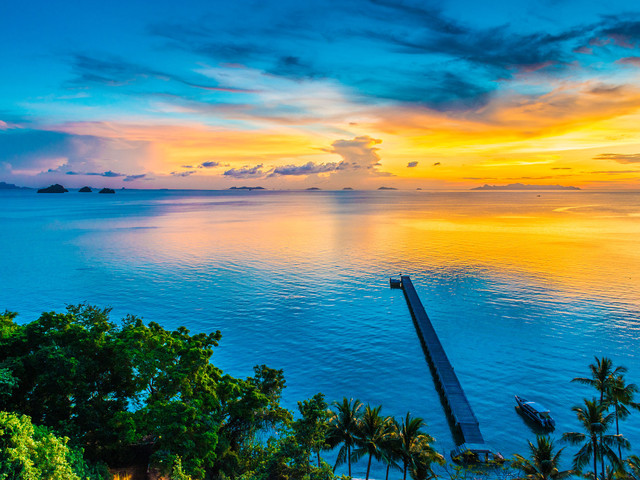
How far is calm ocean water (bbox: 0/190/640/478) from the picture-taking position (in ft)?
150

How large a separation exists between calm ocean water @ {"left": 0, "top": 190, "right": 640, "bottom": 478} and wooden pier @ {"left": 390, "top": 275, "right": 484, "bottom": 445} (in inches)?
66.7

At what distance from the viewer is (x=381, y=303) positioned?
73.1 m

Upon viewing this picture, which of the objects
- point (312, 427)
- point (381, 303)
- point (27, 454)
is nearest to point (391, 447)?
point (312, 427)

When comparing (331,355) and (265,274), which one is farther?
(265,274)

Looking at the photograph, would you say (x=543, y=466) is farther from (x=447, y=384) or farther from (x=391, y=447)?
(x=447, y=384)

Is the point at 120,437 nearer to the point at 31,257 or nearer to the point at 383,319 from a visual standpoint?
the point at 383,319

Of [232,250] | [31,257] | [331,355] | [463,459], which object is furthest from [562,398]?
[31,257]

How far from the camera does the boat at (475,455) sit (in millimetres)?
33500

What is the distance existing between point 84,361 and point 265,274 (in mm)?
62561

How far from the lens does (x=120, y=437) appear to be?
25781mm

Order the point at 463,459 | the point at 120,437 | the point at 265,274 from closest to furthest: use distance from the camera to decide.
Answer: the point at 120,437
the point at 463,459
the point at 265,274

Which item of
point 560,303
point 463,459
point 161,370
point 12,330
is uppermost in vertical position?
point 12,330

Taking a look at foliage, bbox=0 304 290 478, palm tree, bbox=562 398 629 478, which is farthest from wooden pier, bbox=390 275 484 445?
foliage, bbox=0 304 290 478

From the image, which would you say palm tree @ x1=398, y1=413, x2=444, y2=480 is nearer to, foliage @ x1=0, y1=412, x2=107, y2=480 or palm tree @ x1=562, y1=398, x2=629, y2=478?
palm tree @ x1=562, y1=398, x2=629, y2=478
